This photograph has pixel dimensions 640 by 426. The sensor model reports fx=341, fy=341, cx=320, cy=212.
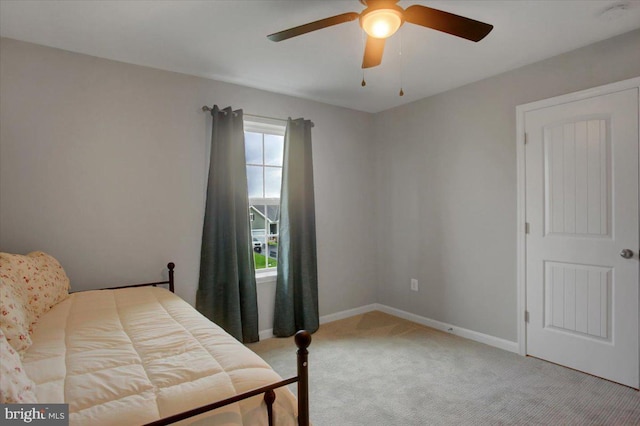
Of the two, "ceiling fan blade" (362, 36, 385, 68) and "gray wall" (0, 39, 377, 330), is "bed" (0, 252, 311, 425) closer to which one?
"gray wall" (0, 39, 377, 330)

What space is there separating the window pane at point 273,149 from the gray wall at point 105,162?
255mm

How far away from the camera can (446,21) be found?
1.67m

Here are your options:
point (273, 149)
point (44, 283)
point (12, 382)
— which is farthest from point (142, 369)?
point (273, 149)

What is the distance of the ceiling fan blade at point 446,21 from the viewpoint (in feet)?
5.30

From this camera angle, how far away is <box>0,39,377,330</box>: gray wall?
235 centimetres

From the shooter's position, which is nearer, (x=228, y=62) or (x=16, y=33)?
(x=16, y=33)

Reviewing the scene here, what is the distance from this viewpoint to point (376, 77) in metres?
3.13

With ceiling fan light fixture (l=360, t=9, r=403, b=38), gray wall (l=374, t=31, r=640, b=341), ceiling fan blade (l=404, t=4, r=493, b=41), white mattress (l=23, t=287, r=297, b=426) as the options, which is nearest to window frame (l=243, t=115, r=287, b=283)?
gray wall (l=374, t=31, r=640, b=341)

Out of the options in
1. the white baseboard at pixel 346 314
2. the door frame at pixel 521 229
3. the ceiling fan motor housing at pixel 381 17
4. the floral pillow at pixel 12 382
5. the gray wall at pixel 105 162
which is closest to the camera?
the floral pillow at pixel 12 382

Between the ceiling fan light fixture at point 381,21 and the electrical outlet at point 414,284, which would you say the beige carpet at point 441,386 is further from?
the ceiling fan light fixture at point 381,21

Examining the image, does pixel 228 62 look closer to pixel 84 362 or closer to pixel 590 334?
pixel 84 362

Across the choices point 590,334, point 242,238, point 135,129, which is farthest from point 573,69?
point 135,129

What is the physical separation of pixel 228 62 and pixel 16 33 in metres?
1.37

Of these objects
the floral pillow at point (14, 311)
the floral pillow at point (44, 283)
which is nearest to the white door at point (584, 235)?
the floral pillow at point (14, 311)
